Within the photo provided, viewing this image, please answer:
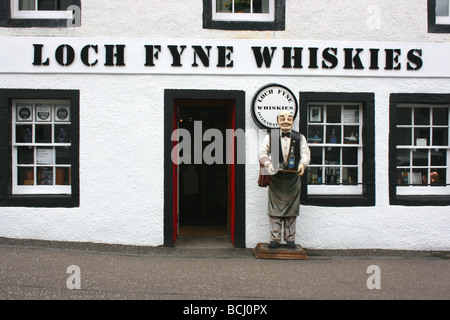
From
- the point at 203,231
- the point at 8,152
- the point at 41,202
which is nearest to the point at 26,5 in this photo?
the point at 8,152

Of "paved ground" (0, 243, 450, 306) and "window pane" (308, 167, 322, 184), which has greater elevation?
"window pane" (308, 167, 322, 184)

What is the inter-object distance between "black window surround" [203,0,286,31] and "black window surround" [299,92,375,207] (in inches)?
49.3

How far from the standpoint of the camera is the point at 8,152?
6.82 m

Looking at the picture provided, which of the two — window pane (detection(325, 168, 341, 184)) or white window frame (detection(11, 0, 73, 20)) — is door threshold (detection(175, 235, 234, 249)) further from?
white window frame (detection(11, 0, 73, 20))

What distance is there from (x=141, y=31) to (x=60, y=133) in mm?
2241

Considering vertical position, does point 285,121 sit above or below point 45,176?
above

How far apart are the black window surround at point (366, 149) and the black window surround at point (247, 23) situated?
1253 millimetres

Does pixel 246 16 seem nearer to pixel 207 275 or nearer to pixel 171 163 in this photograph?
pixel 171 163

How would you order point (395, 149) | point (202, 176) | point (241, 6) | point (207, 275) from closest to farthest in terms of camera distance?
1. point (207, 275)
2. point (395, 149)
3. point (241, 6)
4. point (202, 176)

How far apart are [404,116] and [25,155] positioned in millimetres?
6682

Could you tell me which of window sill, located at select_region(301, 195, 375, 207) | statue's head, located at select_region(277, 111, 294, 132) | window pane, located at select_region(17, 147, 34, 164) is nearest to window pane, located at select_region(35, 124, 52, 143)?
window pane, located at select_region(17, 147, 34, 164)

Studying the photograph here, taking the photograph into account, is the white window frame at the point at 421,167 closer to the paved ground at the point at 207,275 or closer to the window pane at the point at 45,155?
the paved ground at the point at 207,275

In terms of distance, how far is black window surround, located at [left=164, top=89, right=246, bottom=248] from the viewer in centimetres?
681

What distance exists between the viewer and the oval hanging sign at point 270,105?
266 inches
